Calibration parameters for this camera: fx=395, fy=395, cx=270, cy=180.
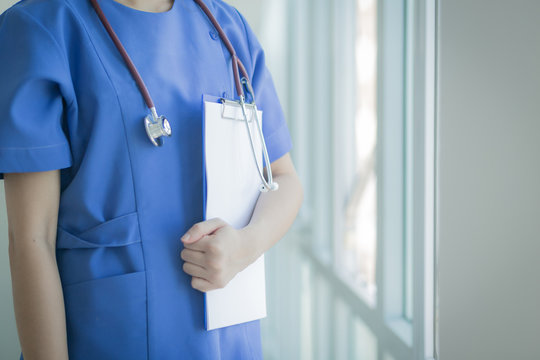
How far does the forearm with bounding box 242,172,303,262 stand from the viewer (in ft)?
2.12

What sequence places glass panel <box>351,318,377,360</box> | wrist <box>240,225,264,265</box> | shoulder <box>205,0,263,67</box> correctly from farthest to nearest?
1. glass panel <box>351,318,377,360</box>
2. shoulder <box>205,0,263,67</box>
3. wrist <box>240,225,264,265</box>

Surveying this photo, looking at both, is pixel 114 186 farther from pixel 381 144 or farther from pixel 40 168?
pixel 381 144

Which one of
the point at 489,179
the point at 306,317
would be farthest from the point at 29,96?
the point at 306,317

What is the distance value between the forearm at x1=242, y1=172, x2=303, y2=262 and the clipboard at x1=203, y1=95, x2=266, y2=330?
0.9 inches

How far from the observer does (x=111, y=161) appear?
1.87 ft

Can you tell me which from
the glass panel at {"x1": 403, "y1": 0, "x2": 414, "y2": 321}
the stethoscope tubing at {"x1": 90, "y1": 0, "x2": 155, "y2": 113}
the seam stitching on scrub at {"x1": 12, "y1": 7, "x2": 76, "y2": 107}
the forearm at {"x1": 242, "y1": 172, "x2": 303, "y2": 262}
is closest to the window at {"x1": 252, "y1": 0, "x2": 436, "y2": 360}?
the glass panel at {"x1": 403, "y1": 0, "x2": 414, "y2": 321}

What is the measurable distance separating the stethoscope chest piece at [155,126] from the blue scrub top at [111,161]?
0.06 ft

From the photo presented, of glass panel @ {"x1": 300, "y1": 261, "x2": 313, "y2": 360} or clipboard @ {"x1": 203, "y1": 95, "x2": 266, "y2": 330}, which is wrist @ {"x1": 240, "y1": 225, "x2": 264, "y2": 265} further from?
glass panel @ {"x1": 300, "y1": 261, "x2": 313, "y2": 360}

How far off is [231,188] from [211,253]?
0.12 meters

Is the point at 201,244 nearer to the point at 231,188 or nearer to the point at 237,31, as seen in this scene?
the point at 231,188

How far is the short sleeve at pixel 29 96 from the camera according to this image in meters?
0.52

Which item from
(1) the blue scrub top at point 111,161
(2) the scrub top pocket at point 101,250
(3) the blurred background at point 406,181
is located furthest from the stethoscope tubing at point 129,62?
(3) the blurred background at point 406,181

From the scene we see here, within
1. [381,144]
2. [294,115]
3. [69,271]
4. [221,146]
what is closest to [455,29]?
[381,144]

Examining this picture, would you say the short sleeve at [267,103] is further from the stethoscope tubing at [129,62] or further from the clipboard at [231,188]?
the stethoscope tubing at [129,62]
